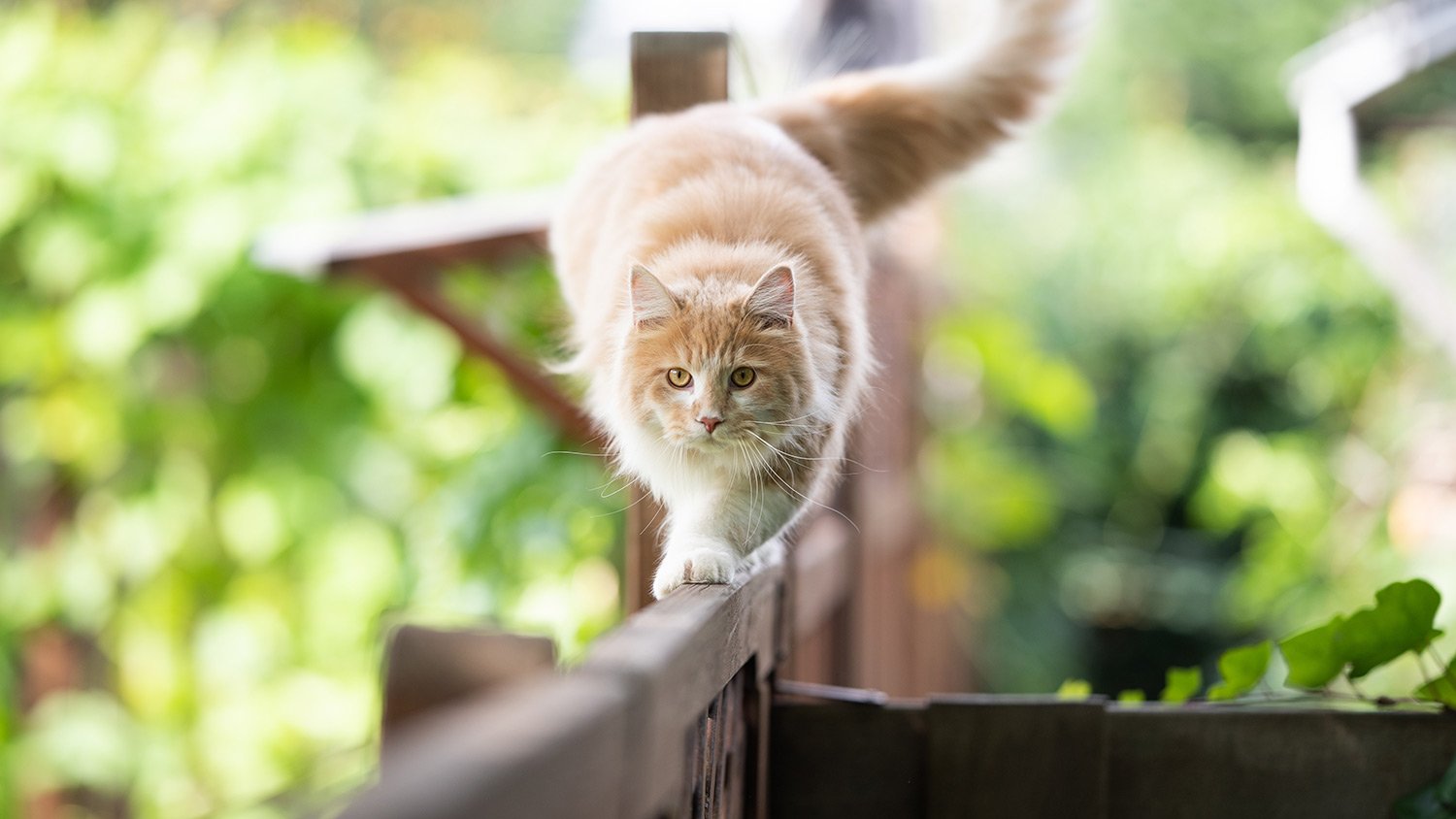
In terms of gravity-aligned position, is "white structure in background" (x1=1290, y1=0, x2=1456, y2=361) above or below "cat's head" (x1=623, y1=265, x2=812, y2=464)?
above

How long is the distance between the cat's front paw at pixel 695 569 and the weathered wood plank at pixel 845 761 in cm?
27

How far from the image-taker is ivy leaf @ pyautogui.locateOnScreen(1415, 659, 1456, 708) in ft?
4.27

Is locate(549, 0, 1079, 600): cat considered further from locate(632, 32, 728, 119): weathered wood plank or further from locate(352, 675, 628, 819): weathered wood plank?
locate(352, 675, 628, 819): weathered wood plank

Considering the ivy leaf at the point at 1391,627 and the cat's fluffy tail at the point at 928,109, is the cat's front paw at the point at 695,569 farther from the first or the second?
the cat's fluffy tail at the point at 928,109

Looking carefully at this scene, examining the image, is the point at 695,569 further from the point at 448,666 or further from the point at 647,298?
the point at 647,298

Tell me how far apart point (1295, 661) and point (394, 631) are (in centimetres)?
89

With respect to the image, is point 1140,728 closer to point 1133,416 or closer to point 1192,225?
point 1192,225

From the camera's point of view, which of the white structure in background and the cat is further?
the white structure in background

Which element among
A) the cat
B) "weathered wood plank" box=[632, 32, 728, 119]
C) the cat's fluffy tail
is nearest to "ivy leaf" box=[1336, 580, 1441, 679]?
the cat

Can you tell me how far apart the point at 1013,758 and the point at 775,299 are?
56 cm

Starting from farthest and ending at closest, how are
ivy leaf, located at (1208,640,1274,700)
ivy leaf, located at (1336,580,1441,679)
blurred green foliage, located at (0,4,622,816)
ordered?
blurred green foliage, located at (0,4,622,816)
ivy leaf, located at (1208,640,1274,700)
ivy leaf, located at (1336,580,1441,679)

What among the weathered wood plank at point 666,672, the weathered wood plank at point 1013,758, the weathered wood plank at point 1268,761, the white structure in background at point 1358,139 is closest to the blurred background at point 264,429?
the white structure in background at point 1358,139

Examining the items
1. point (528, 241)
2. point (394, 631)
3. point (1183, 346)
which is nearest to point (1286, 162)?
point (1183, 346)

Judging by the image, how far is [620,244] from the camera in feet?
5.39
